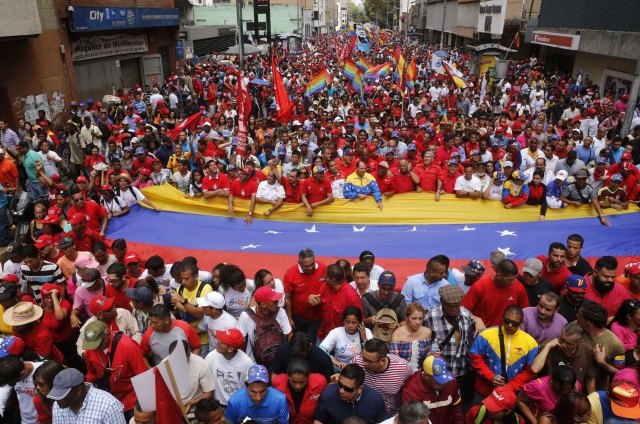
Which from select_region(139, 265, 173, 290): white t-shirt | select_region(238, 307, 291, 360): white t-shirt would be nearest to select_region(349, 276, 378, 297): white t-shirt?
select_region(238, 307, 291, 360): white t-shirt

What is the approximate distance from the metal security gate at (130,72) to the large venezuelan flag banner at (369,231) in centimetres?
1610

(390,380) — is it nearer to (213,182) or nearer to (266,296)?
(266,296)

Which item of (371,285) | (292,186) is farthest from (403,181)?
(371,285)

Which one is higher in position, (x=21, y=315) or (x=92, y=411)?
(x=21, y=315)

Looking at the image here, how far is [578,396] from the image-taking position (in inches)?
135

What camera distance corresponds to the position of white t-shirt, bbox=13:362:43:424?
4.09 m

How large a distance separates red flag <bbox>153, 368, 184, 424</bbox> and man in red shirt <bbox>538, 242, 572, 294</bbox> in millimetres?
3963

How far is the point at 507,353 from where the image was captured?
4.16 m

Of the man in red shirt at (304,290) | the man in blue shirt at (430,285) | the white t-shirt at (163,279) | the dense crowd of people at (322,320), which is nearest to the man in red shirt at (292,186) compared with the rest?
the dense crowd of people at (322,320)

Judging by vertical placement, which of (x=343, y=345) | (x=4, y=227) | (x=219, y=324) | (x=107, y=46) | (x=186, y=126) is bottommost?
(x=4, y=227)

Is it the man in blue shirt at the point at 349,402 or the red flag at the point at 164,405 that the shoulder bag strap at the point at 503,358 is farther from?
the red flag at the point at 164,405

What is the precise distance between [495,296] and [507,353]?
2.80 ft

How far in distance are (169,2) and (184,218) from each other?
1989 cm

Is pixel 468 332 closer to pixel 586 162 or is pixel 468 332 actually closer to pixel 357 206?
pixel 357 206
